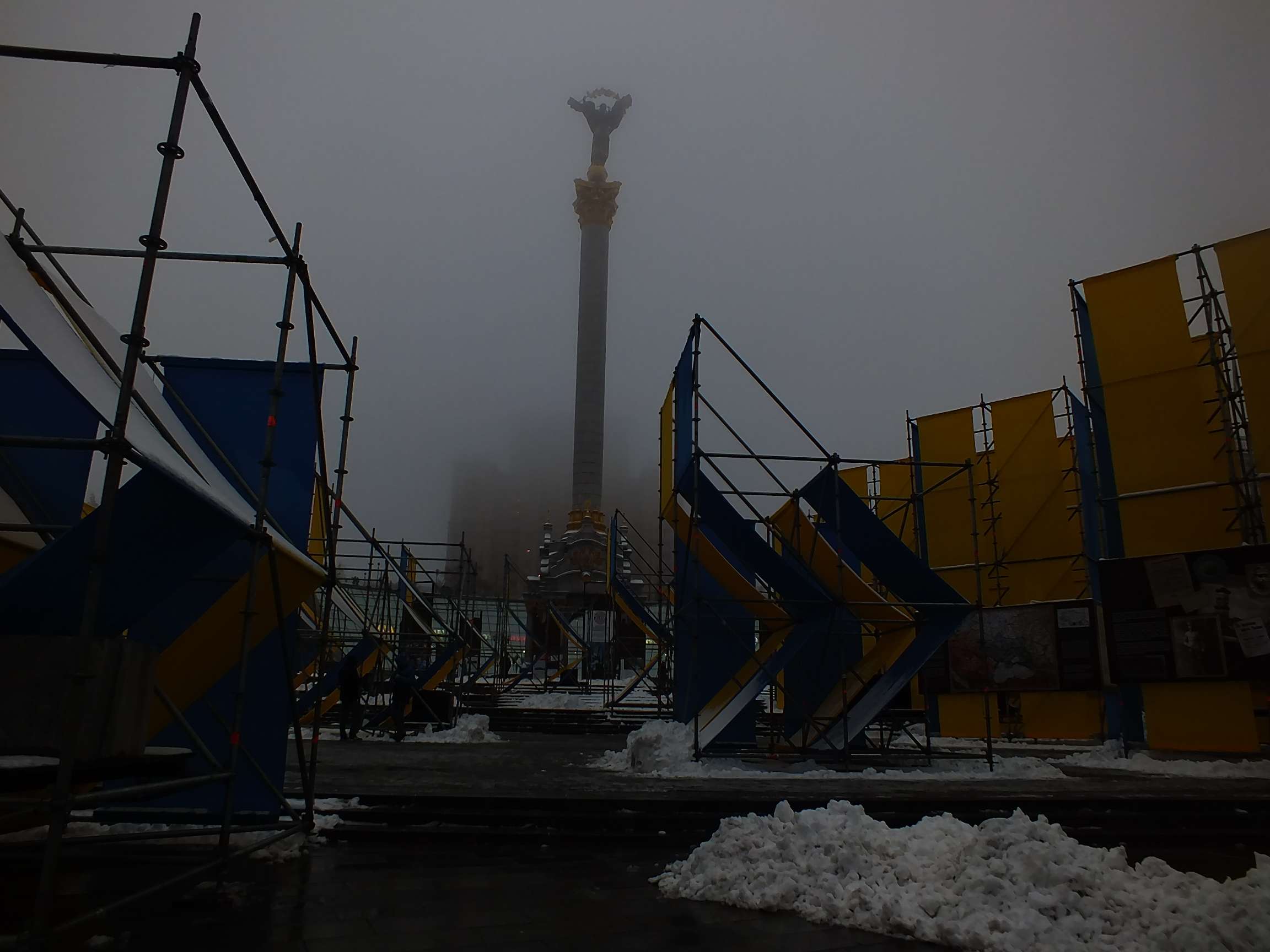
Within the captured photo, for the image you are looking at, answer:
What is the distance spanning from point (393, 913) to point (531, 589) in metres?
44.3

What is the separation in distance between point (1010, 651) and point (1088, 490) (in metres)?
3.93

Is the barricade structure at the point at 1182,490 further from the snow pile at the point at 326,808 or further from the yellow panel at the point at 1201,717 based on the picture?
the snow pile at the point at 326,808

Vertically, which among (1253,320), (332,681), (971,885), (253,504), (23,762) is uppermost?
(1253,320)

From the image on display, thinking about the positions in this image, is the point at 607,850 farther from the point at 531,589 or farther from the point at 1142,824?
the point at 531,589

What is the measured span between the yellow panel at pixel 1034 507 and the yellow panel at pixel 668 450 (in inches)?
365

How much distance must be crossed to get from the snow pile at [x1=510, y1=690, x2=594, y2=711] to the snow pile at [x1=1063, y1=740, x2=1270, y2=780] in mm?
11793

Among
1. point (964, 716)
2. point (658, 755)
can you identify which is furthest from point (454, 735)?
point (964, 716)

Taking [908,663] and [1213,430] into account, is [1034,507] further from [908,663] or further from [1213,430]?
[908,663]

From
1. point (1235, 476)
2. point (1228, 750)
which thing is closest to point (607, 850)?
point (1228, 750)

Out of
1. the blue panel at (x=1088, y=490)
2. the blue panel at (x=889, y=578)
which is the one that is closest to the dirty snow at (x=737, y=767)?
the blue panel at (x=889, y=578)

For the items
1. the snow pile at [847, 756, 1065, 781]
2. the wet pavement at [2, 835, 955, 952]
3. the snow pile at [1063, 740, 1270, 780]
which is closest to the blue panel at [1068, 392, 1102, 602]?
the snow pile at [1063, 740, 1270, 780]

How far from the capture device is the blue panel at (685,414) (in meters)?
12.0

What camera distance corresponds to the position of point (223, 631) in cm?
587

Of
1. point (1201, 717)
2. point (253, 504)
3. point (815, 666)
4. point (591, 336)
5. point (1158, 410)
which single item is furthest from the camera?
point (591, 336)
